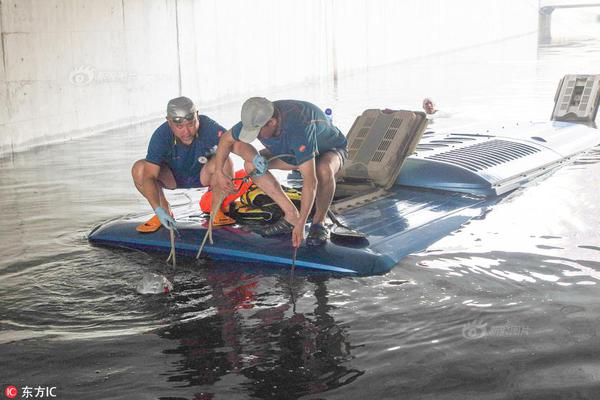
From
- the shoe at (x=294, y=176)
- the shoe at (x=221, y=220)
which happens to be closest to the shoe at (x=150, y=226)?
the shoe at (x=221, y=220)

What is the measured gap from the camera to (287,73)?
17875 mm

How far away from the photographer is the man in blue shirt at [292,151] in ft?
15.7

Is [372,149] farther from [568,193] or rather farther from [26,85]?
[26,85]

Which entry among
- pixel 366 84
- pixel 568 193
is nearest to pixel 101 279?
pixel 568 193

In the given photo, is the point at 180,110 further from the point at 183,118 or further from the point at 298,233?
the point at 298,233

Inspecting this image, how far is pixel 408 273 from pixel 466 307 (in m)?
0.60

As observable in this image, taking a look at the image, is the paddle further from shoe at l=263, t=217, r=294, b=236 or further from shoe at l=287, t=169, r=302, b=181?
shoe at l=287, t=169, r=302, b=181

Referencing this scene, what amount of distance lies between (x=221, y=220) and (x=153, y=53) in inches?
318

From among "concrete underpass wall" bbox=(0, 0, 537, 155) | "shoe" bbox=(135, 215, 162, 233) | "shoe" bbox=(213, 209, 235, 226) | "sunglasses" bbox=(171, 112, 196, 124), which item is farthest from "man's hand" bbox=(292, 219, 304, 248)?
"concrete underpass wall" bbox=(0, 0, 537, 155)

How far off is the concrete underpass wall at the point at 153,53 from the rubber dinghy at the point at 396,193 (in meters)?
4.11

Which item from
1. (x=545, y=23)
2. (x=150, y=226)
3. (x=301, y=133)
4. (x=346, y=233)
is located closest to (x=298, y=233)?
(x=346, y=233)

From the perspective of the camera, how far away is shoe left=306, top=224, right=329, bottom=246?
199 inches

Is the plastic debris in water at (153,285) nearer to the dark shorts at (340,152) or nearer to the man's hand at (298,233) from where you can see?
the man's hand at (298,233)

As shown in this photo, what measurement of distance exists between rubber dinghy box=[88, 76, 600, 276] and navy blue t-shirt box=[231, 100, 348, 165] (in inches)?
21.7
